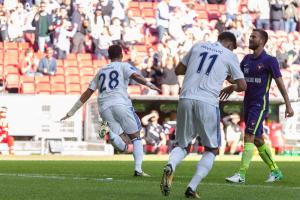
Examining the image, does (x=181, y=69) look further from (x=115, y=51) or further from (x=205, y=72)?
(x=115, y=51)

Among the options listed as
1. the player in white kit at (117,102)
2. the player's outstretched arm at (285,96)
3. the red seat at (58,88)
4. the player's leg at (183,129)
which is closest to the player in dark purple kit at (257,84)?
the player's outstretched arm at (285,96)

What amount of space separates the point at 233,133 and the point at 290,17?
8149 mm

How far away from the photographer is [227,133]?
31.8 m

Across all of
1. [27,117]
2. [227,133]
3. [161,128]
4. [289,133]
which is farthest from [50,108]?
[289,133]

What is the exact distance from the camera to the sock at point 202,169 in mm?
10523

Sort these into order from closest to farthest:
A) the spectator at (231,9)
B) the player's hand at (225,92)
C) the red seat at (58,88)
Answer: the player's hand at (225,92) < the red seat at (58,88) < the spectator at (231,9)

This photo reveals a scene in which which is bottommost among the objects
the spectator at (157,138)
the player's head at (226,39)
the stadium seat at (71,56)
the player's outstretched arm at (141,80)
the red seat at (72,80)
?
the spectator at (157,138)

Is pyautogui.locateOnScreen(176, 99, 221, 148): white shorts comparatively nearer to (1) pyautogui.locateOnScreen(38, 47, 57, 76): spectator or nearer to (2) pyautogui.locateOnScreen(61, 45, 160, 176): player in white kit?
(2) pyautogui.locateOnScreen(61, 45, 160, 176): player in white kit

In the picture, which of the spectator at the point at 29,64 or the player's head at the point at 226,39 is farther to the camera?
the spectator at the point at 29,64

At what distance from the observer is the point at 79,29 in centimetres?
3338

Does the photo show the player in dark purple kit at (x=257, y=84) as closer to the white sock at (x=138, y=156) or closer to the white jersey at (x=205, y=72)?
the white sock at (x=138, y=156)

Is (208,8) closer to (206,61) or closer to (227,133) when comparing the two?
(227,133)

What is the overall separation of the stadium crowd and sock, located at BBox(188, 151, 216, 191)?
19.8 meters

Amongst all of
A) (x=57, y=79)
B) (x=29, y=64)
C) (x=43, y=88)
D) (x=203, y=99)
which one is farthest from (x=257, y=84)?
(x=57, y=79)
